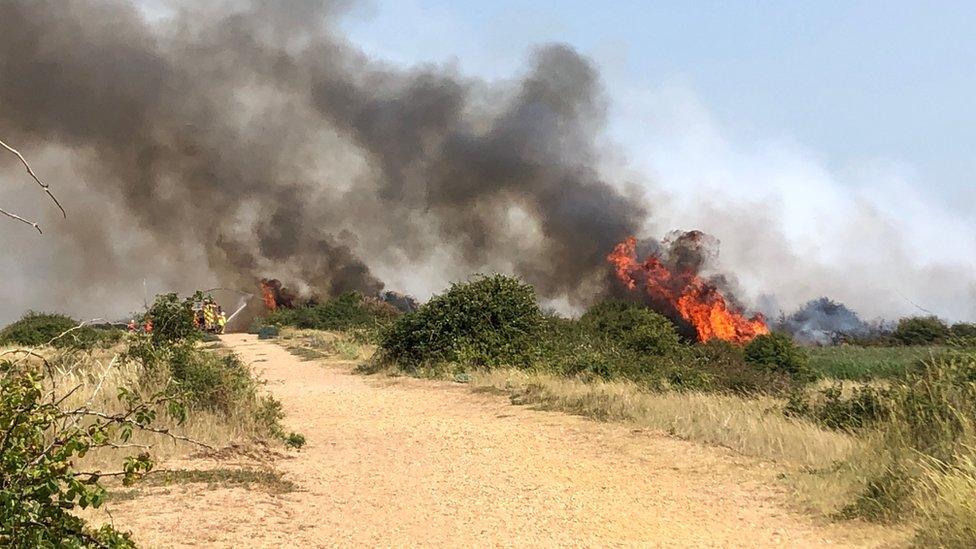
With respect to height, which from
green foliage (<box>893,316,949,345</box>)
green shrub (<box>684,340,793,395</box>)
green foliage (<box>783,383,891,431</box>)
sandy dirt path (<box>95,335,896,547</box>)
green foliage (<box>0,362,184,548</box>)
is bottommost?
sandy dirt path (<box>95,335,896,547</box>)

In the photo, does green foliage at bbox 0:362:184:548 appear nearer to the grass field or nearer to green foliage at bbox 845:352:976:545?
green foliage at bbox 845:352:976:545

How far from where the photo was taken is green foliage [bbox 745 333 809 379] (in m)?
23.3

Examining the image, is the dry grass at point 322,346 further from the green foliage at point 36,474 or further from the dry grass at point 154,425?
the green foliage at point 36,474

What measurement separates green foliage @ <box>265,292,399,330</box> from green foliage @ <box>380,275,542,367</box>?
23879mm

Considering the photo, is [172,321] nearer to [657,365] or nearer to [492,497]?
[492,497]

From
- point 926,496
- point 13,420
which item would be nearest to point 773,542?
point 926,496

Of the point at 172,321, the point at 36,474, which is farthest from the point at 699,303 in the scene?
the point at 36,474

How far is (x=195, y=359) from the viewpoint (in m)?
11.7

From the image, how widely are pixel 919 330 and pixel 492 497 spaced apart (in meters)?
52.2

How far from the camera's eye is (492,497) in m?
7.70

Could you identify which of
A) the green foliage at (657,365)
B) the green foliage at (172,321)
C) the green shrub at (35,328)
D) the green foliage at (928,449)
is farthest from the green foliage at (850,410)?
the green shrub at (35,328)

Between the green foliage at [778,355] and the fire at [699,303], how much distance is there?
1105 cm

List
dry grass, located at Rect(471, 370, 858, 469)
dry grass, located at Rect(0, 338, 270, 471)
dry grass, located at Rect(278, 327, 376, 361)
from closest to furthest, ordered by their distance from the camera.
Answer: dry grass, located at Rect(0, 338, 270, 471)
dry grass, located at Rect(471, 370, 858, 469)
dry grass, located at Rect(278, 327, 376, 361)

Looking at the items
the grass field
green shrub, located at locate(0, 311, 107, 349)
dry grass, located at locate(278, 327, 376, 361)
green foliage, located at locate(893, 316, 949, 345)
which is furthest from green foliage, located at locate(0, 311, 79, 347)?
green foliage, located at locate(893, 316, 949, 345)
